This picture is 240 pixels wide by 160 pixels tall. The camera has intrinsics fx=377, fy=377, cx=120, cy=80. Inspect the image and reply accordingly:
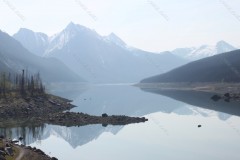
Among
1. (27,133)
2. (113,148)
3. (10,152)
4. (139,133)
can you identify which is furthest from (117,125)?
(10,152)

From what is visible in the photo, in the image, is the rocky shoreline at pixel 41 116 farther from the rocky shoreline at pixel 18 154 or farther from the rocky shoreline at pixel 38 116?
the rocky shoreline at pixel 18 154

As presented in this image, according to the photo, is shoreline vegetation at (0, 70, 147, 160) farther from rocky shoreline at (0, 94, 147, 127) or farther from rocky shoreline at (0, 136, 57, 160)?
rocky shoreline at (0, 136, 57, 160)

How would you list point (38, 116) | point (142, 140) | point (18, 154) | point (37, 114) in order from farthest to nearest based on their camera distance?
point (37, 114) < point (38, 116) < point (142, 140) < point (18, 154)

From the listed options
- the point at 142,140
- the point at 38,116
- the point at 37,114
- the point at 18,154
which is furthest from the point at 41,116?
the point at 18,154

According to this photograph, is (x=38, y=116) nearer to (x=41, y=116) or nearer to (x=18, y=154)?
(x=41, y=116)

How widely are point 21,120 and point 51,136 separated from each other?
30.4 m

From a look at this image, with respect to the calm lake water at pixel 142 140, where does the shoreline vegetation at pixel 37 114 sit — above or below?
above

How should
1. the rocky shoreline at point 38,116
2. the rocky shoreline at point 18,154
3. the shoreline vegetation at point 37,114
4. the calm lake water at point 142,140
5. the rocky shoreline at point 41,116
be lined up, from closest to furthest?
1. the rocky shoreline at point 18,154
2. the calm lake water at point 142,140
3. the rocky shoreline at point 38,116
4. the shoreline vegetation at point 37,114
5. the rocky shoreline at point 41,116

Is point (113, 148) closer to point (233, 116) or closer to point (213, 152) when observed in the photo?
point (213, 152)

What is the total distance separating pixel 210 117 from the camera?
14338cm

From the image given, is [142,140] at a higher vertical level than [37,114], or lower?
lower

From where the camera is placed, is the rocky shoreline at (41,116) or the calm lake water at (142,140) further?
the rocky shoreline at (41,116)

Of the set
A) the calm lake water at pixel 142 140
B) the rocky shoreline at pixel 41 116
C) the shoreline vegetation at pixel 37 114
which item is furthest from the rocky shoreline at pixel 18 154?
the rocky shoreline at pixel 41 116

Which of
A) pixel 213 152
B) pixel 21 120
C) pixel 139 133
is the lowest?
pixel 213 152
